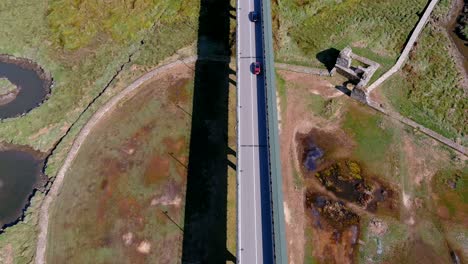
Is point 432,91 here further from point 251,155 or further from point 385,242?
point 251,155

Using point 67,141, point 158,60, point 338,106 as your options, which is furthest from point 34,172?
point 338,106

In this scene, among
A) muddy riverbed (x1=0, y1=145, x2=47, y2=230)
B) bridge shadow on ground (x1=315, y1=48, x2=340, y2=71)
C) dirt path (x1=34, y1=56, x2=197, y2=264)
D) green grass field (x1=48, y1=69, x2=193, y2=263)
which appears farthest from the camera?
bridge shadow on ground (x1=315, y1=48, x2=340, y2=71)

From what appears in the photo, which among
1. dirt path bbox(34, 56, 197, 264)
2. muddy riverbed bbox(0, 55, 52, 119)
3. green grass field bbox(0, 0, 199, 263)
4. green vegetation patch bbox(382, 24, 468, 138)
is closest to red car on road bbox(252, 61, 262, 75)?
dirt path bbox(34, 56, 197, 264)

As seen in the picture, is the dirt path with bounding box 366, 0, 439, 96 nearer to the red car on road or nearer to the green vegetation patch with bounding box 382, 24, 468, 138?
the green vegetation patch with bounding box 382, 24, 468, 138

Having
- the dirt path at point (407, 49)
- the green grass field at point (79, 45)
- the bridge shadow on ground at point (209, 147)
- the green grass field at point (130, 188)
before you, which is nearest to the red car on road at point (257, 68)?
the bridge shadow on ground at point (209, 147)

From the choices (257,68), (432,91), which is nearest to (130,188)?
(257,68)

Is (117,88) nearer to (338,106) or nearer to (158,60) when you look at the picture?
(158,60)

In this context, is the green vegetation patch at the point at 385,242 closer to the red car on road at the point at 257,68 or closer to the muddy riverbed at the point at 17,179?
the red car on road at the point at 257,68
